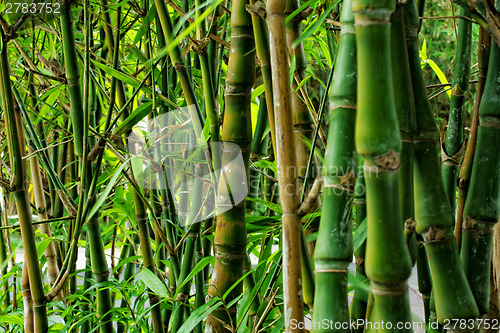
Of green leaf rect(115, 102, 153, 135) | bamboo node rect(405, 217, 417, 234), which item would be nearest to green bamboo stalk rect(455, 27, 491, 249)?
bamboo node rect(405, 217, 417, 234)

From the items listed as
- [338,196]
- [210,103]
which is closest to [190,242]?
[210,103]

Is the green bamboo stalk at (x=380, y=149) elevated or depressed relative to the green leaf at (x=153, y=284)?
elevated

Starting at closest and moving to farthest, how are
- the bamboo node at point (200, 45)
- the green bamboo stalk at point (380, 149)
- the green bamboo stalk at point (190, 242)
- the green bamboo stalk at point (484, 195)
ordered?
the green bamboo stalk at point (380, 149) < the green bamboo stalk at point (484, 195) < the bamboo node at point (200, 45) < the green bamboo stalk at point (190, 242)

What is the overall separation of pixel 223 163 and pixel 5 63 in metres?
0.28

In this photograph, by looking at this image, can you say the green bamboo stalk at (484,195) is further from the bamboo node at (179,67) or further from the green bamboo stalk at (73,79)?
the green bamboo stalk at (73,79)

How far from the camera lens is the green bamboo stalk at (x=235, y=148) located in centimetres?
43

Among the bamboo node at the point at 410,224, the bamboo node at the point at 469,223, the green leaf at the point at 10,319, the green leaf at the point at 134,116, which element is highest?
the green leaf at the point at 134,116

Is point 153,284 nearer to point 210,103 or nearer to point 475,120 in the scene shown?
point 210,103

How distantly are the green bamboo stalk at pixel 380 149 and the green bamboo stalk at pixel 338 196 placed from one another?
3 centimetres

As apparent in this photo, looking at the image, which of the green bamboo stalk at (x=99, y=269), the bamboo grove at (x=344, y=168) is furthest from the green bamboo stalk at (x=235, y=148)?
the green bamboo stalk at (x=99, y=269)

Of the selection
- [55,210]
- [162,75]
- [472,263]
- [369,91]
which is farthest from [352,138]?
[55,210]

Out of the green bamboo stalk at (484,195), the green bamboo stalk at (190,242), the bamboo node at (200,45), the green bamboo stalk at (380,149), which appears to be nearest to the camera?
the green bamboo stalk at (380,149)

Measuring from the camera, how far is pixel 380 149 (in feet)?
0.79

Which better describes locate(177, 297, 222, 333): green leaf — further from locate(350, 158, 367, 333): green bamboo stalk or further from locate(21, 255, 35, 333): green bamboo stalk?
locate(21, 255, 35, 333): green bamboo stalk
